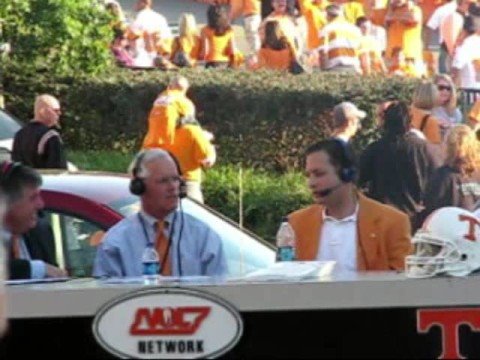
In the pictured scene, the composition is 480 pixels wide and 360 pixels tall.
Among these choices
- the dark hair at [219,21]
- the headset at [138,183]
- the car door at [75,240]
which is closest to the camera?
the headset at [138,183]

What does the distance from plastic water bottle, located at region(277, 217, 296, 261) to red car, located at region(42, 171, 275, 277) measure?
120 centimetres

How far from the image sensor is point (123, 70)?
21484 millimetres

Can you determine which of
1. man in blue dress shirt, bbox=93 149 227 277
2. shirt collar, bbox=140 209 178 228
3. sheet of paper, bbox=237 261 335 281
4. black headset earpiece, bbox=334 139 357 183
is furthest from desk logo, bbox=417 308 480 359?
black headset earpiece, bbox=334 139 357 183

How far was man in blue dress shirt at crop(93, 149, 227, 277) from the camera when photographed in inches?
283

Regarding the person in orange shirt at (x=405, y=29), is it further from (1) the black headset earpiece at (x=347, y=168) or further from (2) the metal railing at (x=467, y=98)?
(1) the black headset earpiece at (x=347, y=168)

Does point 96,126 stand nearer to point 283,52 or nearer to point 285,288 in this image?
point 283,52

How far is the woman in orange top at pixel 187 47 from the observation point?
2270cm

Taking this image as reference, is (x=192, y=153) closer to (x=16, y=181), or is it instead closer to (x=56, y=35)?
(x=56, y=35)

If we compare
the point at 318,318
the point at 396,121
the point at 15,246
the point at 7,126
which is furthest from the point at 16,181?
the point at 7,126

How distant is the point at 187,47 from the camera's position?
22766 millimetres

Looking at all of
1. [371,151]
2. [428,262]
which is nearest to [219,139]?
[371,151]

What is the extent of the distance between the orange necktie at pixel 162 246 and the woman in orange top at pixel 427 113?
739 cm

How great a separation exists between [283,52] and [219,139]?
2.27 m

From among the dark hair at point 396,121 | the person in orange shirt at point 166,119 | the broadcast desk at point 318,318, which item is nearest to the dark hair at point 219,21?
the person in orange shirt at point 166,119
